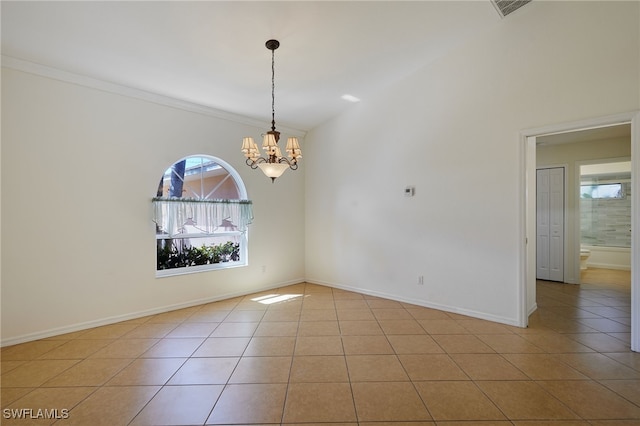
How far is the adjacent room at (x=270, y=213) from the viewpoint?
2234mm

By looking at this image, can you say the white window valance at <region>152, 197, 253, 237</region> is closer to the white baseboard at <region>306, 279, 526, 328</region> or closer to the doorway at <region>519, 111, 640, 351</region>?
the white baseboard at <region>306, 279, 526, 328</region>

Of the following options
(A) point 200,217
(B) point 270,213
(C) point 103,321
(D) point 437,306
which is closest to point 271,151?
(A) point 200,217

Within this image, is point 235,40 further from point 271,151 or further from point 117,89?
point 117,89

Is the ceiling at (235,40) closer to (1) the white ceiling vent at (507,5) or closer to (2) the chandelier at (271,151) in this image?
(1) the white ceiling vent at (507,5)

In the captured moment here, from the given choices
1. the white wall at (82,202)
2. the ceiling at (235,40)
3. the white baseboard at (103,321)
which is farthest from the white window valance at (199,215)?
the ceiling at (235,40)

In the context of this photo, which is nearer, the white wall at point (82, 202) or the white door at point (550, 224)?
the white wall at point (82, 202)

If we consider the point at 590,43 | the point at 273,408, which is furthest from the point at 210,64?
the point at 590,43

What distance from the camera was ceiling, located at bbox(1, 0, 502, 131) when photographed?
2.52 meters

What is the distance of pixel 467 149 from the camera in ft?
12.4

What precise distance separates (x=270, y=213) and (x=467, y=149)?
3.32m

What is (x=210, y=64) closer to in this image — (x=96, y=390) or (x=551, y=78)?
(x=96, y=390)

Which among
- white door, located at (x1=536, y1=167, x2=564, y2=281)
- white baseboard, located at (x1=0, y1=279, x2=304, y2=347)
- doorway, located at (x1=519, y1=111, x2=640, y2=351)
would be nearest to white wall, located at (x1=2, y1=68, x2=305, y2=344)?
white baseboard, located at (x1=0, y1=279, x2=304, y2=347)

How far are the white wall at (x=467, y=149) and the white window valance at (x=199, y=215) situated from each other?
169 centimetres

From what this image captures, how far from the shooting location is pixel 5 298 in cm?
290
